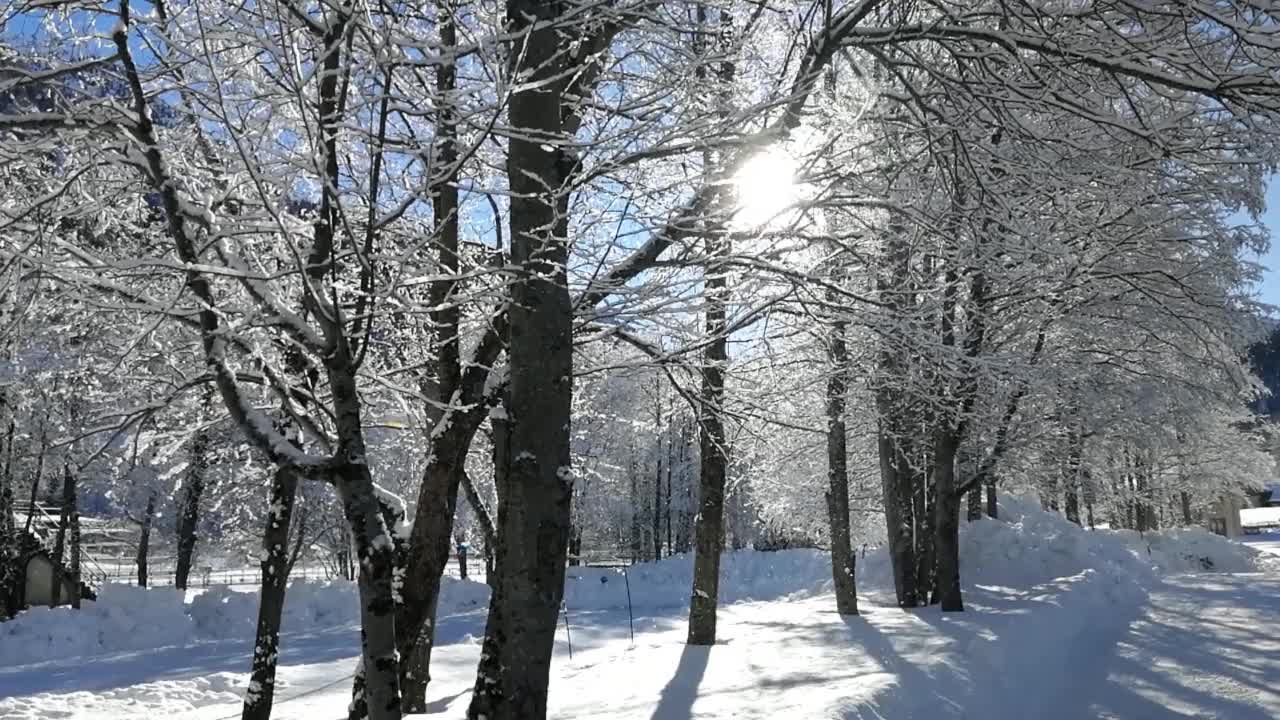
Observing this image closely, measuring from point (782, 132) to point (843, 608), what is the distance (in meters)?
11.1

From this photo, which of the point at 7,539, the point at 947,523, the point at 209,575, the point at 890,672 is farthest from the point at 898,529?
the point at 209,575

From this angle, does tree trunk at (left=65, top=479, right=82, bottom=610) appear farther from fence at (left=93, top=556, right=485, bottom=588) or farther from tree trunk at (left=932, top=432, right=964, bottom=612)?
tree trunk at (left=932, top=432, right=964, bottom=612)

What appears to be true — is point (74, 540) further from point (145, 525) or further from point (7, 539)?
point (145, 525)

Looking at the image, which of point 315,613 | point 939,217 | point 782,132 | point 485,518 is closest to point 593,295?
point 782,132

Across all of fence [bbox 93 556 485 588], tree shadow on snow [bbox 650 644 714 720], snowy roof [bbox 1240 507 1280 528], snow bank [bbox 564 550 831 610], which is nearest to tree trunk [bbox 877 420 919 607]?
tree shadow on snow [bbox 650 644 714 720]

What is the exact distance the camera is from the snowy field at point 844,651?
735cm

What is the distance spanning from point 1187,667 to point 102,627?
2071 centimetres

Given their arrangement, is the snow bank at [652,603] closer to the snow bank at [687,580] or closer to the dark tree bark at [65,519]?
the snow bank at [687,580]

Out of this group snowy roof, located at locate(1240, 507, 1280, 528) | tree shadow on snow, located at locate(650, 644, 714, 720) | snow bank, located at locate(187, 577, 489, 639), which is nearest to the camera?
tree shadow on snow, located at locate(650, 644, 714, 720)

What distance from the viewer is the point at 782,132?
14.6ft

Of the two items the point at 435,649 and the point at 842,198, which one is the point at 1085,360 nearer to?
the point at 842,198

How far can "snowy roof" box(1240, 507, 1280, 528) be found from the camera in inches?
2066

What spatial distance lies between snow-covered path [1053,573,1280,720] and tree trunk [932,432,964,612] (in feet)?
8.15

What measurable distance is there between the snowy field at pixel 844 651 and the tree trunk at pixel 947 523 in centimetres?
43
